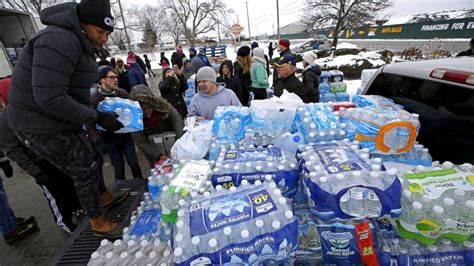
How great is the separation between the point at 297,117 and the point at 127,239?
1.70 metres

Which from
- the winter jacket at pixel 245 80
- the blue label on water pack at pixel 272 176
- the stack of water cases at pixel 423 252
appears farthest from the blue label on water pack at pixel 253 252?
the winter jacket at pixel 245 80

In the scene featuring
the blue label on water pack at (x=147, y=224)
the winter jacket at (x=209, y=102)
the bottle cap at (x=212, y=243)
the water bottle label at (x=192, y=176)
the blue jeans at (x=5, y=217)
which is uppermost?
the winter jacket at (x=209, y=102)

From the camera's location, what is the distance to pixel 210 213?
119 cm

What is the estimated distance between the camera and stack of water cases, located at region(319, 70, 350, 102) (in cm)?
593

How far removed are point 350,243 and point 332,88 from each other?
224 inches

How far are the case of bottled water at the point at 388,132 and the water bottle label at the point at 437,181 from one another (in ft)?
1.23

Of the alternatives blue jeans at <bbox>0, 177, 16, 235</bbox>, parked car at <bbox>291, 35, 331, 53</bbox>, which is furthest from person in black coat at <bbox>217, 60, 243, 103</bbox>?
parked car at <bbox>291, 35, 331, 53</bbox>

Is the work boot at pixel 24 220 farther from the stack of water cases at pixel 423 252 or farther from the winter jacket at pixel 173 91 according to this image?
the stack of water cases at pixel 423 252

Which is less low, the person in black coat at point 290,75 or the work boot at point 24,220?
the person in black coat at point 290,75

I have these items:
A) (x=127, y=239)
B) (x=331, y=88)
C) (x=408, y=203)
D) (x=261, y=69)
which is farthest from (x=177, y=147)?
(x=331, y=88)

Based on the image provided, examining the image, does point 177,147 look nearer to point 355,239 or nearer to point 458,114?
point 355,239

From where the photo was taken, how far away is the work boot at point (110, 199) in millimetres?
2542

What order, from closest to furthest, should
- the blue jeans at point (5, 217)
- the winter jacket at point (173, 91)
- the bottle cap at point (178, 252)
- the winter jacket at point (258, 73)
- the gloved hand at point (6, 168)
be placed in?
1. the bottle cap at point (178, 252)
2. the blue jeans at point (5, 217)
3. the gloved hand at point (6, 168)
4. the winter jacket at point (258, 73)
5. the winter jacket at point (173, 91)

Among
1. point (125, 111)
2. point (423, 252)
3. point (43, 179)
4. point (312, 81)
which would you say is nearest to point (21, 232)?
point (43, 179)
